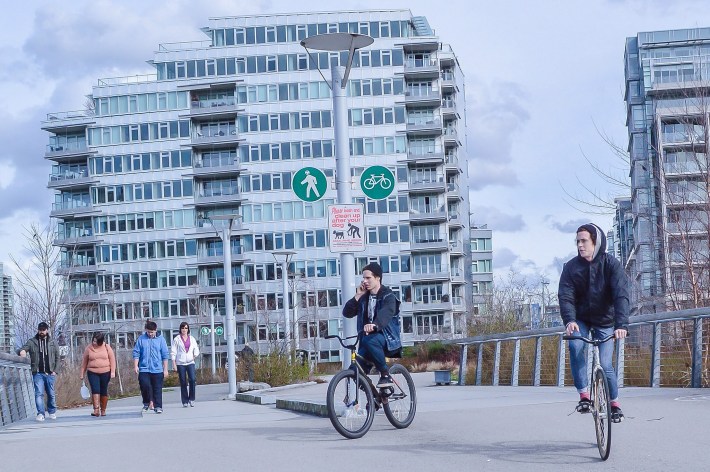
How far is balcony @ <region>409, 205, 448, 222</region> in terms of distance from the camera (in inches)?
3622

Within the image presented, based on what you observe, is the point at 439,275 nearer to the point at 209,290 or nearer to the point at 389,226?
the point at 389,226

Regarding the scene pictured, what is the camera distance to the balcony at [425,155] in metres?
92.2

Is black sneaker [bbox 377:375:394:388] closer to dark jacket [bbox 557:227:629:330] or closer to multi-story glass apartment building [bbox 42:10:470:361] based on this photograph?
dark jacket [bbox 557:227:629:330]

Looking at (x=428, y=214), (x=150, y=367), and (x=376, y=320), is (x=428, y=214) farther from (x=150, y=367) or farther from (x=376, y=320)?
(x=376, y=320)

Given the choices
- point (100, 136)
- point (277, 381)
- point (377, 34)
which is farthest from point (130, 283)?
point (277, 381)

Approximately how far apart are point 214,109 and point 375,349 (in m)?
83.9

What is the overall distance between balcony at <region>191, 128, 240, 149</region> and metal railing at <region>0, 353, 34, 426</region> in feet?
222

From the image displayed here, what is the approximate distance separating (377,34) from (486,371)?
66.7 meters

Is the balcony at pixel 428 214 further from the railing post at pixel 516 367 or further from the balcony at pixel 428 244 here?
the railing post at pixel 516 367

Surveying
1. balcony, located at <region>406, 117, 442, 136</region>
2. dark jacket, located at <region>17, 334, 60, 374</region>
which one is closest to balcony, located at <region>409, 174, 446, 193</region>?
balcony, located at <region>406, 117, 442, 136</region>

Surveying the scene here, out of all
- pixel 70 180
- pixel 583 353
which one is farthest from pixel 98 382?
pixel 70 180

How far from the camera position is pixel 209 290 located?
93.9 metres

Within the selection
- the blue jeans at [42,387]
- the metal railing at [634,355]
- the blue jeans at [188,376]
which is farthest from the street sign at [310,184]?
the blue jeans at [188,376]

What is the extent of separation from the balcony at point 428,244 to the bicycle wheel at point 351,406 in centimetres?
7979
